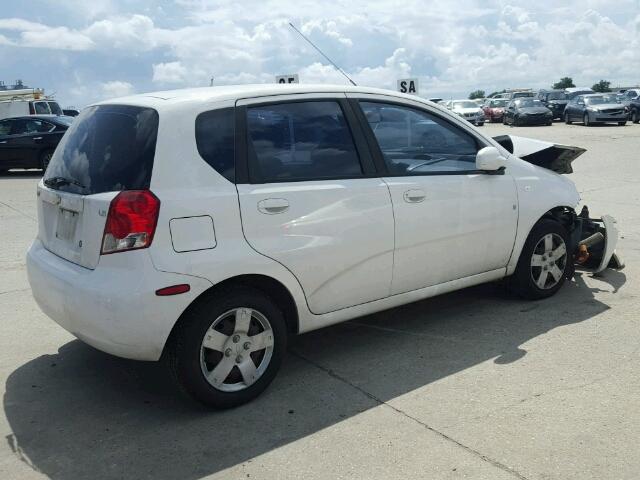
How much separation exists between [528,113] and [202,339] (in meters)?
34.2

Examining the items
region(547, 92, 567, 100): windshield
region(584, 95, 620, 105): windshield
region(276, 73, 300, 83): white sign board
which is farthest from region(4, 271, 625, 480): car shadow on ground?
region(547, 92, 567, 100): windshield

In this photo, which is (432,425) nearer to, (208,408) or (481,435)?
(481,435)

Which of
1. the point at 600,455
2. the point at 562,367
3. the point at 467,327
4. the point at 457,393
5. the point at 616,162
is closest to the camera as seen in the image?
the point at 600,455

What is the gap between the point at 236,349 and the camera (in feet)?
12.1

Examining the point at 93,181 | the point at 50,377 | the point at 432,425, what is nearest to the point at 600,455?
the point at 432,425

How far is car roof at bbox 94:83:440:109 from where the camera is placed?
365 centimetres

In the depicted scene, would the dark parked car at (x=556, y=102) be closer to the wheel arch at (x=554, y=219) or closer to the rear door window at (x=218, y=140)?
the wheel arch at (x=554, y=219)

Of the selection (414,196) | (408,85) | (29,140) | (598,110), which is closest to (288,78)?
(408,85)

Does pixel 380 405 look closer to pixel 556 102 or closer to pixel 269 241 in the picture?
pixel 269 241

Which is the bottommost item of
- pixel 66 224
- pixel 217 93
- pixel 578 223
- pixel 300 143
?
pixel 578 223

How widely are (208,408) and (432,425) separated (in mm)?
1216

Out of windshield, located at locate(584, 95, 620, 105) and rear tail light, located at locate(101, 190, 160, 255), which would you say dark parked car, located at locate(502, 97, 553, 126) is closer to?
windshield, located at locate(584, 95, 620, 105)

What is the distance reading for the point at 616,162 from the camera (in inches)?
605

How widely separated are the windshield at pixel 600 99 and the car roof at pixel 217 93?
3067cm
